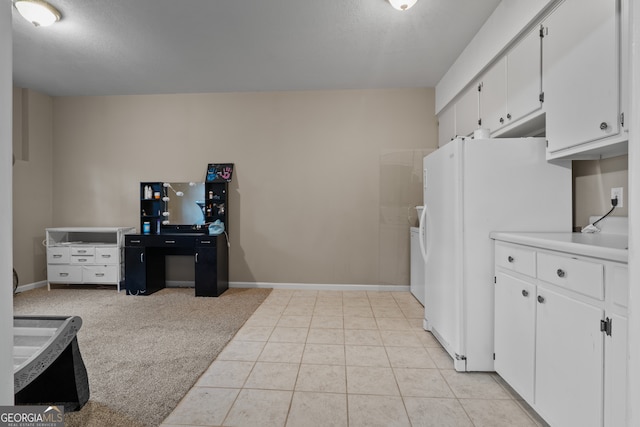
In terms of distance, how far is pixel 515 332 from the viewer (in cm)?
188

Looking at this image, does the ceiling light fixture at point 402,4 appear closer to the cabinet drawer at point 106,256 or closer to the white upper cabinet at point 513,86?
the white upper cabinet at point 513,86

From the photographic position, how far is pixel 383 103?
4457 millimetres

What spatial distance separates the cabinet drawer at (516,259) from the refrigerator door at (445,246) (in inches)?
9.7

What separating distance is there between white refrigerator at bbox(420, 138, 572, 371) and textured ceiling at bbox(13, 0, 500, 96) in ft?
4.56

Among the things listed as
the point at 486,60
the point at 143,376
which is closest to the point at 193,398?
the point at 143,376

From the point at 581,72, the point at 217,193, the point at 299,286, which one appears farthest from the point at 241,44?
the point at 299,286

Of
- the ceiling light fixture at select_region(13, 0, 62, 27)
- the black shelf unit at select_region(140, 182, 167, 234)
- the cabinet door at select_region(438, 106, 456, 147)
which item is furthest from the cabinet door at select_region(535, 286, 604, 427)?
the black shelf unit at select_region(140, 182, 167, 234)

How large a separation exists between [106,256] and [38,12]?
287cm

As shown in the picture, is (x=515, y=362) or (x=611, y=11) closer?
(x=611, y=11)

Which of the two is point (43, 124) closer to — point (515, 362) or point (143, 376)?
point (143, 376)

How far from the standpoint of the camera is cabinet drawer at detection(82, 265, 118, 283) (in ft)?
14.3

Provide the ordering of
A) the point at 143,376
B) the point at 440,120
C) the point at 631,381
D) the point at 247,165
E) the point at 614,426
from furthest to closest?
the point at 247,165, the point at 440,120, the point at 143,376, the point at 614,426, the point at 631,381

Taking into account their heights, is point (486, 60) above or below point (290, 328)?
above

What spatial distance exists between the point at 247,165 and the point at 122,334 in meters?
2.57
